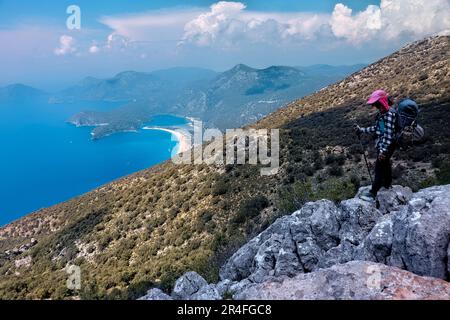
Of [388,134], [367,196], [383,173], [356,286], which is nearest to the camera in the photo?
[356,286]

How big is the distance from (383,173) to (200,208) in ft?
71.7

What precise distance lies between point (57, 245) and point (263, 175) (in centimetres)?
2577

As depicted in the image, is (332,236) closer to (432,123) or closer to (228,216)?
(228,216)

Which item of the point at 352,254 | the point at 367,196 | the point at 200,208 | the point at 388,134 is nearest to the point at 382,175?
the point at 367,196

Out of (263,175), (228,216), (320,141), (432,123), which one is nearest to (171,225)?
(228,216)

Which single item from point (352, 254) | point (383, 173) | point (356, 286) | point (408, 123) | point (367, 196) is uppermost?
point (408, 123)

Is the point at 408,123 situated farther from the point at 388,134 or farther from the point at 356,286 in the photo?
the point at 356,286

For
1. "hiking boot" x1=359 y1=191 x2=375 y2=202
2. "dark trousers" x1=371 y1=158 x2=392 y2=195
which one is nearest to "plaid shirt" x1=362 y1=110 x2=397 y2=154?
"dark trousers" x1=371 y1=158 x2=392 y2=195

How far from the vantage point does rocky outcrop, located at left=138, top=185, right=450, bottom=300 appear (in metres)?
5.62

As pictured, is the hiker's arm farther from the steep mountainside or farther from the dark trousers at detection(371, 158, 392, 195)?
the steep mountainside

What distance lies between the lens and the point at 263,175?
2925 cm

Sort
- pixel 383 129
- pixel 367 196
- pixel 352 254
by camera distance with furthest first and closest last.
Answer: pixel 367 196
pixel 383 129
pixel 352 254

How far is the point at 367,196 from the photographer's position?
1011 cm

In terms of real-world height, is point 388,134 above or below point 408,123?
below
